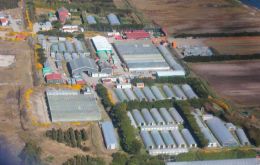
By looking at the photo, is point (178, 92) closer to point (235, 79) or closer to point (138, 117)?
point (138, 117)

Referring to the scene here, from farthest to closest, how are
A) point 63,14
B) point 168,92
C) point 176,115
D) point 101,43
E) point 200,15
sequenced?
point 200,15
point 63,14
point 101,43
point 168,92
point 176,115

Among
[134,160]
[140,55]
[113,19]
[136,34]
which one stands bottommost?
[134,160]

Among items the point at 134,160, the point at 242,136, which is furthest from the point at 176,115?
the point at 134,160

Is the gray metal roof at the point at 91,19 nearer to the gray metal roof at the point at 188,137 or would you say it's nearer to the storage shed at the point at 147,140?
the storage shed at the point at 147,140

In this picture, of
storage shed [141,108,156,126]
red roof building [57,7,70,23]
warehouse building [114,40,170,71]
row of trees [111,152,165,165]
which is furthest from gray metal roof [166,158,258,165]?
red roof building [57,7,70,23]

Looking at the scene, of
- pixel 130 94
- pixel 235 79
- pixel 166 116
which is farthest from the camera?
pixel 235 79

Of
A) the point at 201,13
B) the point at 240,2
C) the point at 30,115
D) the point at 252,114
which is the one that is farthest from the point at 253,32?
the point at 30,115

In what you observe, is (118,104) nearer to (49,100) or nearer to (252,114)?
(49,100)
